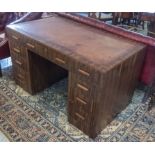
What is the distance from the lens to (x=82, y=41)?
1.78 m

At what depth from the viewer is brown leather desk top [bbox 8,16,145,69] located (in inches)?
61.1

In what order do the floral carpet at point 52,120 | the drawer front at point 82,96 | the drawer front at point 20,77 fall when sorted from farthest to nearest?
the drawer front at point 20,77
the floral carpet at point 52,120
the drawer front at point 82,96

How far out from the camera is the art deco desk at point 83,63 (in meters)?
1.51

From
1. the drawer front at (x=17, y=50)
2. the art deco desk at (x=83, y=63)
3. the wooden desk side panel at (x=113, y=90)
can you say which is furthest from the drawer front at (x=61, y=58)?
the drawer front at (x=17, y=50)

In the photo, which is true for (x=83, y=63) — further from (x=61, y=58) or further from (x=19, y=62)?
(x=19, y=62)

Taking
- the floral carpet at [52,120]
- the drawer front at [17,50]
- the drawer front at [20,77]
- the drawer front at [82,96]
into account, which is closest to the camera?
the drawer front at [82,96]

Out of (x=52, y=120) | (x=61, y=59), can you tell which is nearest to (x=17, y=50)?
(x=61, y=59)

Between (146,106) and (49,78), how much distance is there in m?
1.09

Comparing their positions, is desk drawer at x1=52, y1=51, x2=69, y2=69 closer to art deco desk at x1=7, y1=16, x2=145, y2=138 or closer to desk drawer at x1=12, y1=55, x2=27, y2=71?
art deco desk at x1=7, y1=16, x2=145, y2=138

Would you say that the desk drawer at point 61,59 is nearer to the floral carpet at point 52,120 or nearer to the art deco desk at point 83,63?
the art deco desk at point 83,63

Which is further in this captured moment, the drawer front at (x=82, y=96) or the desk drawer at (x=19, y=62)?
the desk drawer at (x=19, y=62)

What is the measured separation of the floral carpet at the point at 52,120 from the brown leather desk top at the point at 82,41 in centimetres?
70
